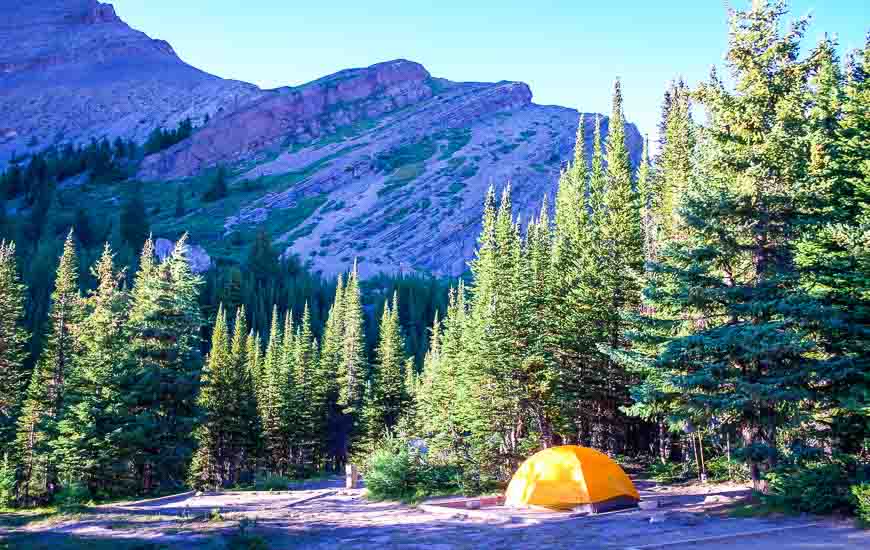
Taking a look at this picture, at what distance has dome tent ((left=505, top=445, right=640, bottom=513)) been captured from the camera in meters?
18.1

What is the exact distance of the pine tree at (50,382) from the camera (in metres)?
36.9

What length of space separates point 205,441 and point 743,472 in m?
37.2

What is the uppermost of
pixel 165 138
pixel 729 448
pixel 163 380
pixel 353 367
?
pixel 165 138

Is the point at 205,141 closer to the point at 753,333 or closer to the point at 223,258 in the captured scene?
the point at 223,258

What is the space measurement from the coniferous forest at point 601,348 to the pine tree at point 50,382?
0.17 m

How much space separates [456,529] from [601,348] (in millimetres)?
6720

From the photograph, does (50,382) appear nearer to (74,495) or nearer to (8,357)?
(8,357)

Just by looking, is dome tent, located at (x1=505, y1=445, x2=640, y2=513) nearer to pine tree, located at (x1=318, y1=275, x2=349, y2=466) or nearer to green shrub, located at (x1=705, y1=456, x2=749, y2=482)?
green shrub, located at (x1=705, y1=456, x2=749, y2=482)

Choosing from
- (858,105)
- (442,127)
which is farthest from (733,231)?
(442,127)

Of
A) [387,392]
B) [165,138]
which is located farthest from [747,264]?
[165,138]

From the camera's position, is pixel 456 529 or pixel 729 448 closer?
pixel 456 529

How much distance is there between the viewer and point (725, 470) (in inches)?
894

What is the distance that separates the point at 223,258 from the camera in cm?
12019

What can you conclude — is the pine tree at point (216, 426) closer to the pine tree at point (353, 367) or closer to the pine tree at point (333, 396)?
the pine tree at point (333, 396)
